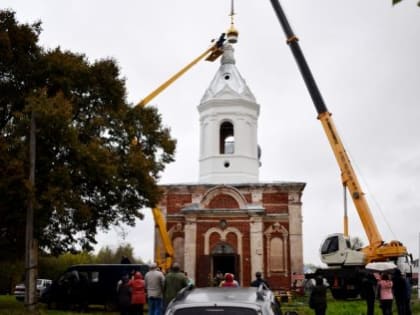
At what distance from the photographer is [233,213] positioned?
35.3 meters

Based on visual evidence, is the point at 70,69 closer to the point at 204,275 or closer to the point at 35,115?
the point at 35,115

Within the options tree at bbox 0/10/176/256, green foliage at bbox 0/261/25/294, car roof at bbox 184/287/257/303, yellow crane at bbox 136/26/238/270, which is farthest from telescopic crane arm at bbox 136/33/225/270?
car roof at bbox 184/287/257/303

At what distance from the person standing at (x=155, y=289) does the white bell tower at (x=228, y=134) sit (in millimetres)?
22444

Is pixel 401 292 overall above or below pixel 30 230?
below

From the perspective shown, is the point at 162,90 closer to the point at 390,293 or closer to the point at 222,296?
the point at 390,293

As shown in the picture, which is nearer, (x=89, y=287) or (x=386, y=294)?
(x=386, y=294)

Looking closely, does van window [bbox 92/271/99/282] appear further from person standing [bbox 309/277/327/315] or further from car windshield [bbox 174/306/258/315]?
car windshield [bbox 174/306/258/315]

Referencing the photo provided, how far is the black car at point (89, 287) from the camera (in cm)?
2250

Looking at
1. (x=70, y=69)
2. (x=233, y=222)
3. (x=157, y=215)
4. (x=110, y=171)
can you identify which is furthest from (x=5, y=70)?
(x=233, y=222)

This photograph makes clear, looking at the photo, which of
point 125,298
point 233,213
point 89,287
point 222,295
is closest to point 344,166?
point 233,213

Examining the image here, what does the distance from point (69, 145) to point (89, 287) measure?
641 cm

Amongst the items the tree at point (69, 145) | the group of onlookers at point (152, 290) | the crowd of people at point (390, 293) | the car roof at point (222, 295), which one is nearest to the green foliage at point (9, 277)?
the tree at point (69, 145)

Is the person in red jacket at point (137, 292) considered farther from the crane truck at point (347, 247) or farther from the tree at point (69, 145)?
the crane truck at point (347, 247)

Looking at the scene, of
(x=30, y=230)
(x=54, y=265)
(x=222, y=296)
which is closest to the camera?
(x=222, y=296)
